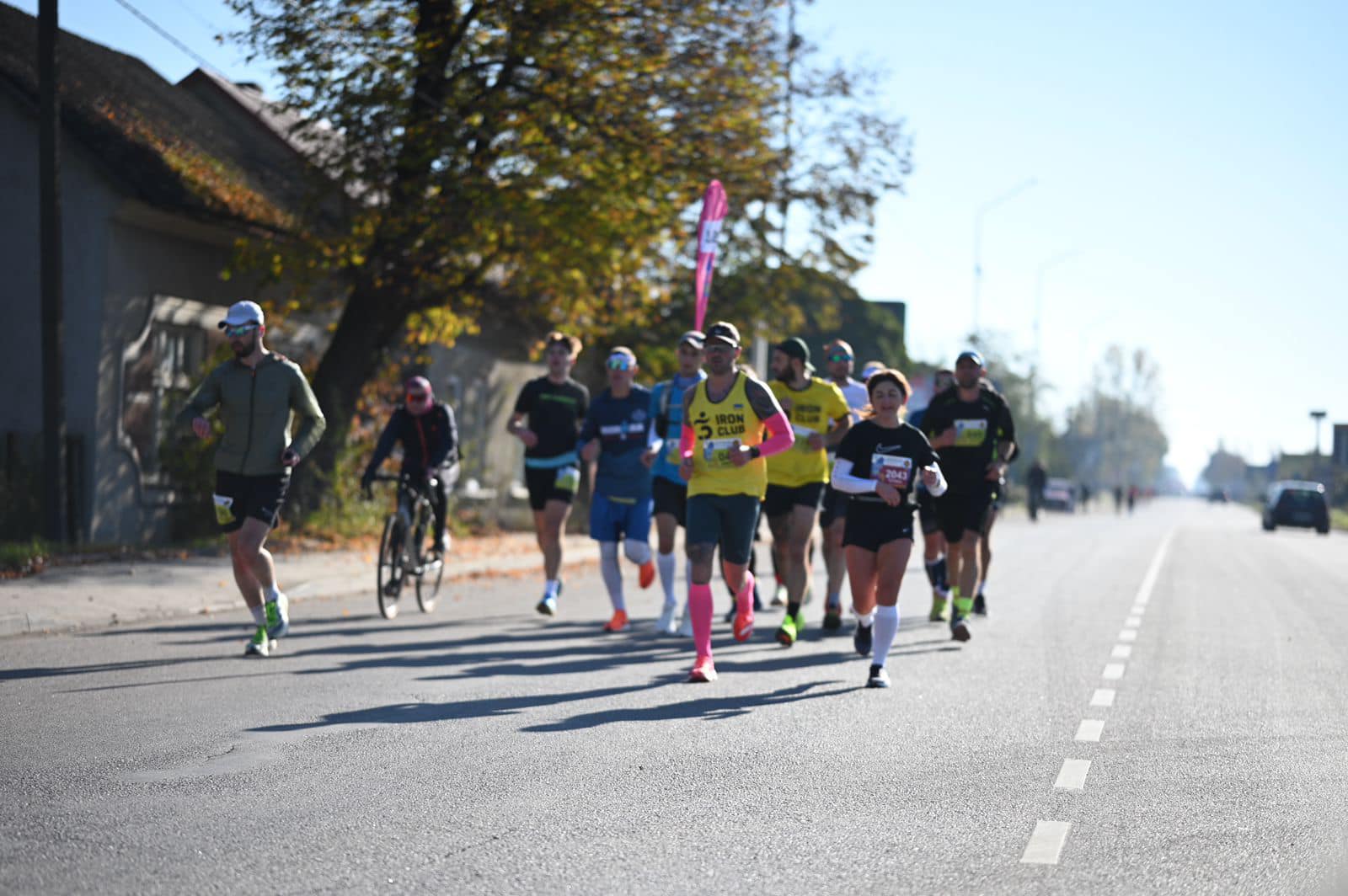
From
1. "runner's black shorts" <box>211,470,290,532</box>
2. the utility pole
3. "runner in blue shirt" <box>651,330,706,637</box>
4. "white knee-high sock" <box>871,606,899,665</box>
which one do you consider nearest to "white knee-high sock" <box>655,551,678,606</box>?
"runner in blue shirt" <box>651,330,706,637</box>

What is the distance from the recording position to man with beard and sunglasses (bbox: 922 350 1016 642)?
42.7ft

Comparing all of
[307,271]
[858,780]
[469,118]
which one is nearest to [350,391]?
[307,271]

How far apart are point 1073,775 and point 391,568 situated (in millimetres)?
7478

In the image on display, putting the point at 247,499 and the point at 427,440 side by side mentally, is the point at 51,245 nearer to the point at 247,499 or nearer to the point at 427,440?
the point at 427,440

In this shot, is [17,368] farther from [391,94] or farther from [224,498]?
[224,498]

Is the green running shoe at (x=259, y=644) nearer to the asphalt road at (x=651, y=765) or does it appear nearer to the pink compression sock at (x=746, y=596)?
the asphalt road at (x=651, y=765)

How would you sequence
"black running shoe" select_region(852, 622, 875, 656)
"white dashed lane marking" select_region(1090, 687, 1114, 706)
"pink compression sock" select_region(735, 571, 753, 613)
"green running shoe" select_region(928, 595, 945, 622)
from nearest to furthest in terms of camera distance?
"white dashed lane marking" select_region(1090, 687, 1114, 706) → "pink compression sock" select_region(735, 571, 753, 613) → "black running shoe" select_region(852, 622, 875, 656) → "green running shoe" select_region(928, 595, 945, 622)

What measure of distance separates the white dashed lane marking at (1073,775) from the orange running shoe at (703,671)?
9.11 ft

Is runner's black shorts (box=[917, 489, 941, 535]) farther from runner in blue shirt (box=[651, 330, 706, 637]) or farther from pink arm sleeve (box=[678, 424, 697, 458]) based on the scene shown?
pink arm sleeve (box=[678, 424, 697, 458])

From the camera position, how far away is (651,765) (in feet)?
23.5

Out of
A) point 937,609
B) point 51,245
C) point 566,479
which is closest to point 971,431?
point 937,609

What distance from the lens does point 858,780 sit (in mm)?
6934

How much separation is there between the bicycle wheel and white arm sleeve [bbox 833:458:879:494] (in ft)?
14.6

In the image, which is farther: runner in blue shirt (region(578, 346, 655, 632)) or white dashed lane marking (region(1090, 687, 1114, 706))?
runner in blue shirt (region(578, 346, 655, 632))
